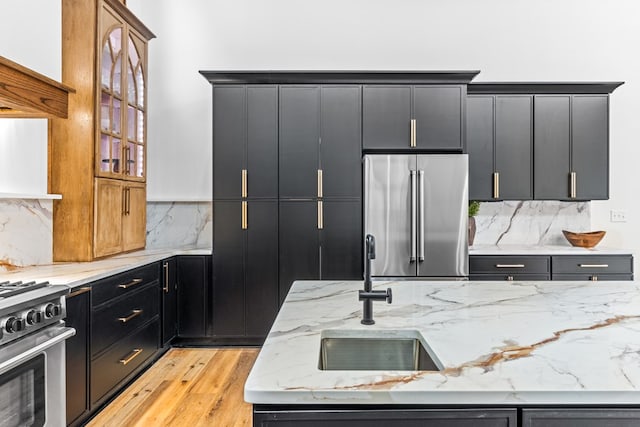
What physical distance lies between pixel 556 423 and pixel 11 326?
1875mm

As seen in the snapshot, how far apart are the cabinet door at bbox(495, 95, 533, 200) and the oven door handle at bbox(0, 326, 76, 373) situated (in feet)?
11.3

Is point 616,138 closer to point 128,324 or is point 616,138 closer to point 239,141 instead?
point 239,141

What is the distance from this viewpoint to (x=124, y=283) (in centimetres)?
289

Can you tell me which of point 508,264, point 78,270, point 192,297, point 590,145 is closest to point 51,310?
point 78,270

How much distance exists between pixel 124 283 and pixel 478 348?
2379mm

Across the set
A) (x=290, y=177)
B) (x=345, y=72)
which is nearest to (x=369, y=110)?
(x=345, y=72)

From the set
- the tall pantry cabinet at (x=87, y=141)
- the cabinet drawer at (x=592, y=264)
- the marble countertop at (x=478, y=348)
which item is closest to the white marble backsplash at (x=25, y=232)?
the tall pantry cabinet at (x=87, y=141)

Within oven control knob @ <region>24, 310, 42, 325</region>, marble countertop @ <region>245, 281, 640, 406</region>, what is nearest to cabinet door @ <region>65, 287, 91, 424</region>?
oven control knob @ <region>24, 310, 42, 325</region>

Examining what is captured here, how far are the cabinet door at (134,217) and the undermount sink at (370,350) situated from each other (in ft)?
8.77

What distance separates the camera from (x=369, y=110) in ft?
12.3

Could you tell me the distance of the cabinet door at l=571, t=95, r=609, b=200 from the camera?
3.97 m

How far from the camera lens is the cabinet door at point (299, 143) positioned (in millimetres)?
3738

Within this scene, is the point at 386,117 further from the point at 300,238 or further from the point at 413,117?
the point at 300,238

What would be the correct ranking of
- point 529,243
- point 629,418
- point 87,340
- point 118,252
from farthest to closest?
point 529,243
point 118,252
point 87,340
point 629,418
